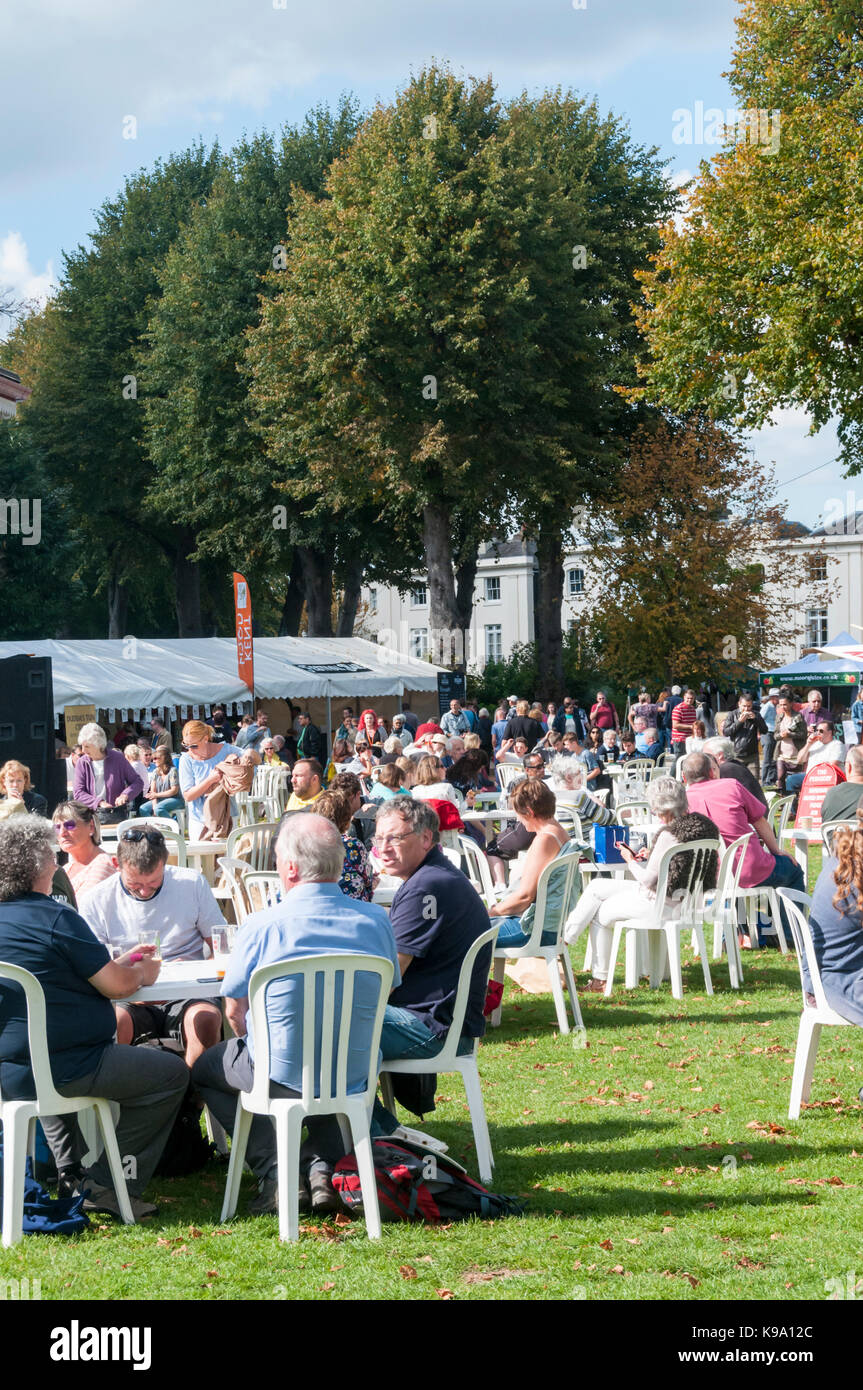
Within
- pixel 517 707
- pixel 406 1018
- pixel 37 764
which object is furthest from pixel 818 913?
pixel 517 707

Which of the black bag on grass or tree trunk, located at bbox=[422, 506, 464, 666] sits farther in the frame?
tree trunk, located at bbox=[422, 506, 464, 666]

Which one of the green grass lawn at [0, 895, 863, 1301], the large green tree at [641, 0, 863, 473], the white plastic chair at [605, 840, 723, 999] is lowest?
the green grass lawn at [0, 895, 863, 1301]

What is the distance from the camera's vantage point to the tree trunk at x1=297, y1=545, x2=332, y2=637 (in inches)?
1519

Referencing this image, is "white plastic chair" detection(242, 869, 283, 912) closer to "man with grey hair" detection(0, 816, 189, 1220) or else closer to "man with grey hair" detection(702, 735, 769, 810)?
"man with grey hair" detection(0, 816, 189, 1220)

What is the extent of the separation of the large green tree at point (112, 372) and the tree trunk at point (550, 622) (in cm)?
1072

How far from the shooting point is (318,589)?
127ft

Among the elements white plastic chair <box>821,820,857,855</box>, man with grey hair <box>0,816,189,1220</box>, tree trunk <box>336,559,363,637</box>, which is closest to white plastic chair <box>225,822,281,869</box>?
white plastic chair <box>821,820,857,855</box>

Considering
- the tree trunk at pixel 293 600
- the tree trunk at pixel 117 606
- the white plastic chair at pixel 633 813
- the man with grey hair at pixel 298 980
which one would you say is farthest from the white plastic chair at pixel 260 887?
the tree trunk at pixel 117 606

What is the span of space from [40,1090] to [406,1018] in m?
Result: 1.43

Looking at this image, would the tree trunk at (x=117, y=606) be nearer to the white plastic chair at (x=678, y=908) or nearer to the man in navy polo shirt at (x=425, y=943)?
the white plastic chair at (x=678, y=908)

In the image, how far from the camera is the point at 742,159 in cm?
2502

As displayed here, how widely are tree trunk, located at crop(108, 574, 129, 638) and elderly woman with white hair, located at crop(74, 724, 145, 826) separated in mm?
34639

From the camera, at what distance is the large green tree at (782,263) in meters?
23.3

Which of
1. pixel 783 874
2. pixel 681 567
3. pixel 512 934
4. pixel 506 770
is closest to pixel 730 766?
pixel 783 874
